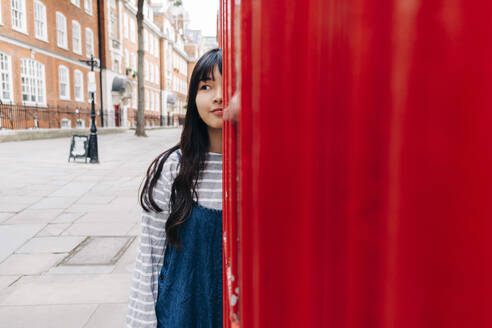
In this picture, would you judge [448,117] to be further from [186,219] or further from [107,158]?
[107,158]

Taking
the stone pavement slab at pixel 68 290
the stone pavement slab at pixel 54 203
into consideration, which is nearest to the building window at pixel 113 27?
the stone pavement slab at pixel 54 203

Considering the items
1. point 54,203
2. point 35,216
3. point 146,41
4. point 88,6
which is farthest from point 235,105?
point 146,41

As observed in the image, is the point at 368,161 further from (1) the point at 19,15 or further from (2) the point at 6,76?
(1) the point at 19,15

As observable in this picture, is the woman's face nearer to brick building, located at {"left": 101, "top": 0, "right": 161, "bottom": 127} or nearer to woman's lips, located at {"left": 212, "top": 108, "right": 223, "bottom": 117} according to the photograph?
woman's lips, located at {"left": 212, "top": 108, "right": 223, "bottom": 117}

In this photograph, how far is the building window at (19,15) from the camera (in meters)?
20.0

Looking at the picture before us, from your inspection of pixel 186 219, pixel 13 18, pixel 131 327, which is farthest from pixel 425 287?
pixel 13 18

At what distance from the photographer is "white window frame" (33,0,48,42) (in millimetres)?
21766

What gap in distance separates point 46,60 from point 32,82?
6.14 feet

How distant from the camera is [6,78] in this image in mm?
19094

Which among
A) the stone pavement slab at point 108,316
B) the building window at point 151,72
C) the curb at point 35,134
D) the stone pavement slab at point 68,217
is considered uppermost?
the building window at point 151,72

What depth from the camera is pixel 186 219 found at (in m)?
1.49

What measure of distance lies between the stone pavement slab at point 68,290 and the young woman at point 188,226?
175 centimetres

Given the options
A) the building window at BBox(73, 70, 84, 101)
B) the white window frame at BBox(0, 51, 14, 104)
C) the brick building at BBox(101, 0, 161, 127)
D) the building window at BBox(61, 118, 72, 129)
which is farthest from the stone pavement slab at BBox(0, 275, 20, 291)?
the building window at BBox(73, 70, 84, 101)

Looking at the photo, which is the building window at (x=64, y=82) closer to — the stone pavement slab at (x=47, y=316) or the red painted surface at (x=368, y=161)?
the stone pavement slab at (x=47, y=316)
